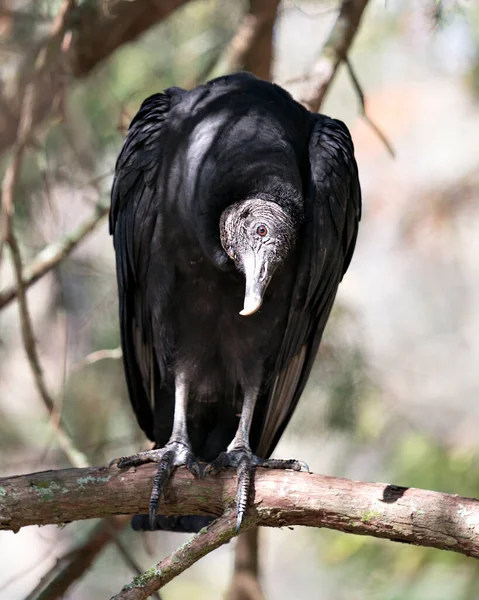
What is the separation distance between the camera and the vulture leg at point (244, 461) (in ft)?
9.30

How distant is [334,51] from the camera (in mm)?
4098

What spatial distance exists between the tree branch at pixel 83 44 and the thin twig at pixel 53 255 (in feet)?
1.93

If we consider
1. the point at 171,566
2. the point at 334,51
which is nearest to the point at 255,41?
the point at 334,51

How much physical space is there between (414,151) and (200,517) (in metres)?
12.9

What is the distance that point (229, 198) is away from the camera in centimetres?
319

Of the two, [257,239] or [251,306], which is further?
[257,239]

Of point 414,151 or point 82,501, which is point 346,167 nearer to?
point 82,501

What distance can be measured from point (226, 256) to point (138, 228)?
1.60 ft

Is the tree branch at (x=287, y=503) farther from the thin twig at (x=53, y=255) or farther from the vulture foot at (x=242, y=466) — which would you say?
the thin twig at (x=53, y=255)

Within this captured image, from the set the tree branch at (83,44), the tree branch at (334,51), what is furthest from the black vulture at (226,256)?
the tree branch at (83,44)

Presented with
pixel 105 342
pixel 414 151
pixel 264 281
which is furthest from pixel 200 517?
pixel 414 151

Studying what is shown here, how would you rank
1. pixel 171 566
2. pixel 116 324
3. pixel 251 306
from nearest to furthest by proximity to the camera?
pixel 171 566, pixel 251 306, pixel 116 324

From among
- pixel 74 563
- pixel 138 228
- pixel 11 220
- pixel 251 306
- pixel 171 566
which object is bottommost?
pixel 171 566

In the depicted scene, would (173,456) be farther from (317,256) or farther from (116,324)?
(116,324)
